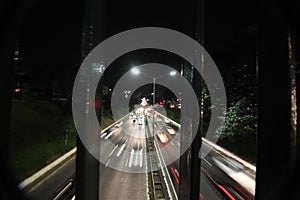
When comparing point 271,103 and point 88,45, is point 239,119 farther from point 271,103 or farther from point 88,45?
point 88,45

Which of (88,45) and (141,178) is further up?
(88,45)

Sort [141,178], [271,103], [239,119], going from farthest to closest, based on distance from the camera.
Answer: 1. [239,119]
2. [141,178]
3. [271,103]

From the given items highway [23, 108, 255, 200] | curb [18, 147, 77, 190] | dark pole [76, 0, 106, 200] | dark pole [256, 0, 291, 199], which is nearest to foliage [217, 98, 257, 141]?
highway [23, 108, 255, 200]

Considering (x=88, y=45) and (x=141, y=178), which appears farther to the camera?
(x=141, y=178)

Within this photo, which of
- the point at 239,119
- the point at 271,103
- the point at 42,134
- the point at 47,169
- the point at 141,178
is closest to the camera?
the point at 271,103

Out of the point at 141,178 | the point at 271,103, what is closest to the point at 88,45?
the point at 271,103

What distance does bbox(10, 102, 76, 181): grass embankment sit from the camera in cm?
714

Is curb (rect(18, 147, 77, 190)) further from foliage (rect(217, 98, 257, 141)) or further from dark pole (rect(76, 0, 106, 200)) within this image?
foliage (rect(217, 98, 257, 141))

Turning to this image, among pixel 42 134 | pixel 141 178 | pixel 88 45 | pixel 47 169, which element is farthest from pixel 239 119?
pixel 42 134

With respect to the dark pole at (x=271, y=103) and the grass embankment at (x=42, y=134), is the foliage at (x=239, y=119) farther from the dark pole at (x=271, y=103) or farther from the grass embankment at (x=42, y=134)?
the dark pole at (x=271, y=103)

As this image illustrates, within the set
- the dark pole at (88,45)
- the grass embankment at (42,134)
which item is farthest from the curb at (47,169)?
the dark pole at (88,45)

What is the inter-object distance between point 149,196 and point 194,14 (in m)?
5.77

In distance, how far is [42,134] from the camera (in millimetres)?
9461

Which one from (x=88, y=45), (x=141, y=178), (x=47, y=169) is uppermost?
(x=88, y=45)
